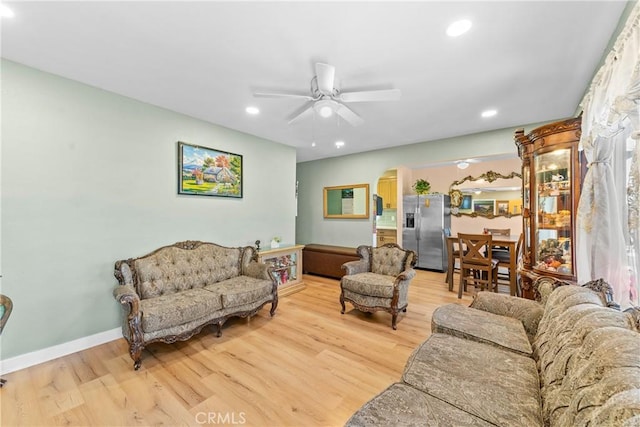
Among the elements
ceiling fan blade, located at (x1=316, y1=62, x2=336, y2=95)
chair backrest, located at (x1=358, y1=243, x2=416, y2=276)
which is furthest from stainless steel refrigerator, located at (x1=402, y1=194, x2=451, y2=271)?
ceiling fan blade, located at (x1=316, y1=62, x2=336, y2=95)

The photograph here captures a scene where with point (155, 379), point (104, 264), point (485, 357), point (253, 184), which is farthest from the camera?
point (253, 184)

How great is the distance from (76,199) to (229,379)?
2254mm

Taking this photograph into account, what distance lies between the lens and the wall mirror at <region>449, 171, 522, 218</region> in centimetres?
578

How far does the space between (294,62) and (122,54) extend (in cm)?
139

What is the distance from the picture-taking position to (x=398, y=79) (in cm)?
239

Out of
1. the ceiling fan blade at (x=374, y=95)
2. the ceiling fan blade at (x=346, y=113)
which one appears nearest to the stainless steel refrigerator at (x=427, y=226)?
the ceiling fan blade at (x=346, y=113)

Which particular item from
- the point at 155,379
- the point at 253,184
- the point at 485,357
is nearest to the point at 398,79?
the point at 485,357

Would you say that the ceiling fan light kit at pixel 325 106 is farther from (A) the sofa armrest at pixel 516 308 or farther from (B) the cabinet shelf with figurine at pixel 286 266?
(B) the cabinet shelf with figurine at pixel 286 266

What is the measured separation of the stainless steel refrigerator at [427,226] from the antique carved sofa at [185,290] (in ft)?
13.7

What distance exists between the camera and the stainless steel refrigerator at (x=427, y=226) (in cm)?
590

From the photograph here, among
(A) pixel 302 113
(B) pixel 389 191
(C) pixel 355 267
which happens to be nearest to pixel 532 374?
(C) pixel 355 267

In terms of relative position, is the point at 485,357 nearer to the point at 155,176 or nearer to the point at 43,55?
the point at 155,176

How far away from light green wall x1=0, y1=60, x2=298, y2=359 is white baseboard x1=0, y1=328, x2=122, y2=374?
47 millimetres

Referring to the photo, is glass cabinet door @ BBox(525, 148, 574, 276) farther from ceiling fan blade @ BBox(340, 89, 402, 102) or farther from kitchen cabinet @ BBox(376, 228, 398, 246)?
kitchen cabinet @ BBox(376, 228, 398, 246)
